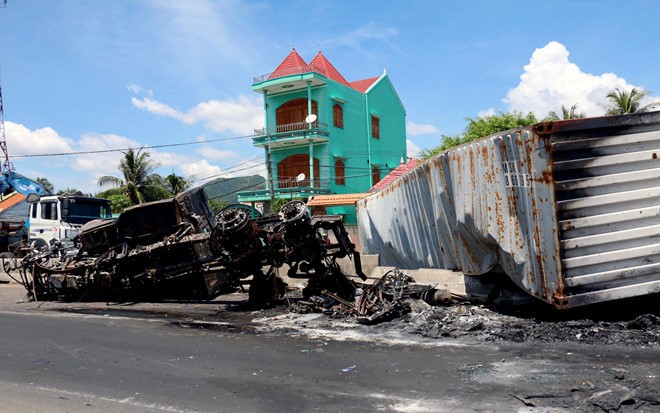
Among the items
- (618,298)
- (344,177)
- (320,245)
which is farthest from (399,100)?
(618,298)

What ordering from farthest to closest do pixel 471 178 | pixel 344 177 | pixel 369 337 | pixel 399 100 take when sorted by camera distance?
pixel 399 100, pixel 344 177, pixel 471 178, pixel 369 337

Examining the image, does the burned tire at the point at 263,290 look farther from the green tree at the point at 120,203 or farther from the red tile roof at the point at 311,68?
the green tree at the point at 120,203

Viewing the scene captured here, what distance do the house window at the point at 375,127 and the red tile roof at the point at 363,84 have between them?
2.15 m

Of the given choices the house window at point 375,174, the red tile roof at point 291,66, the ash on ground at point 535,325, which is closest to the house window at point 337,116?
the red tile roof at point 291,66

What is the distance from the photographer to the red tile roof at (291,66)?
3175cm

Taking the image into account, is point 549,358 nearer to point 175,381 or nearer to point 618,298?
point 618,298

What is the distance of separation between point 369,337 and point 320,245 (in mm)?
2565

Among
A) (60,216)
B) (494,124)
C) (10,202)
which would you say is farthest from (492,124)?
(10,202)

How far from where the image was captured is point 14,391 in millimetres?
5004

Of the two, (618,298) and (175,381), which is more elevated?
(618,298)

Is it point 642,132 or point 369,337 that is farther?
point 369,337

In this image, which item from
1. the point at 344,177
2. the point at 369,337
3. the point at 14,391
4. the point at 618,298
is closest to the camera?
the point at 14,391

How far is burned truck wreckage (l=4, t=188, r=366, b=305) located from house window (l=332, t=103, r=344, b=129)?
2078cm

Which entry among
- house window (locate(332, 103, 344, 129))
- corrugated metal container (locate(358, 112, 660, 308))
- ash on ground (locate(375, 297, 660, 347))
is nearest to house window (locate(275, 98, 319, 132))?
house window (locate(332, 103, 344, 129))
